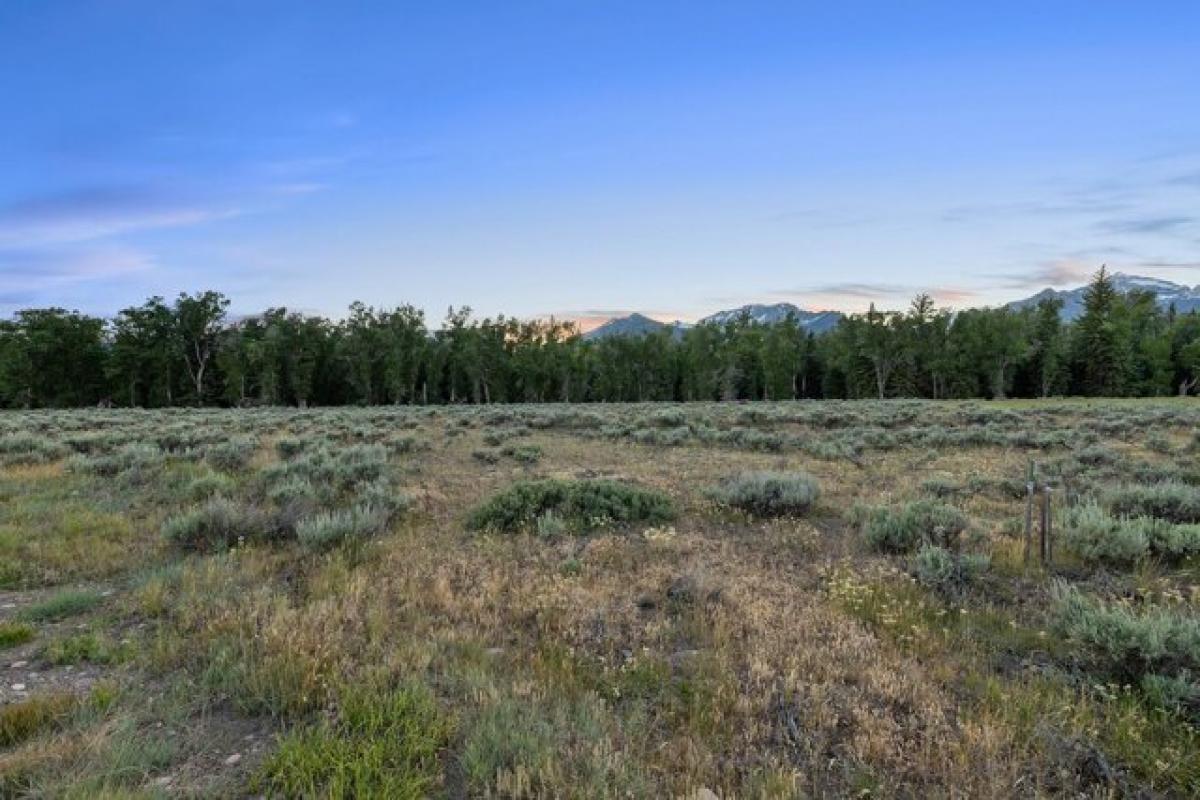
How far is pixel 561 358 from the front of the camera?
250ft

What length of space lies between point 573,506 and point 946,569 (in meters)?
4.85

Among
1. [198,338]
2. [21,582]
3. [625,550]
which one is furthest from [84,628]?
[198,338]

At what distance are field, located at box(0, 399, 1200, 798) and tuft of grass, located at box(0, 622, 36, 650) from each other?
0.06 feet

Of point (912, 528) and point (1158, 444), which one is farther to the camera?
point (1158, 444)

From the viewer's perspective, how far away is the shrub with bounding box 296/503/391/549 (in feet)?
24.1

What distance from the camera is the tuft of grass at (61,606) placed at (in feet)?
18.1

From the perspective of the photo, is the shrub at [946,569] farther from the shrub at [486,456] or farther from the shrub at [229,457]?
the shrub at [229,457]

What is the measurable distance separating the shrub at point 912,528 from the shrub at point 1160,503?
240 centimetres

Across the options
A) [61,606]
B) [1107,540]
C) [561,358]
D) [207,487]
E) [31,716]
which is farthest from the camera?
[561,358]

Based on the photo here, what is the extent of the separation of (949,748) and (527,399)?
74.6 m

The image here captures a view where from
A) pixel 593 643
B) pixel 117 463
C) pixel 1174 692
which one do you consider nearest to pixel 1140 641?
pixel 1174 692

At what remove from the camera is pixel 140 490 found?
10.6m

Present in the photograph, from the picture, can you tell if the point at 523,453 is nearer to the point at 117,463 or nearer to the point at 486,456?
the point at 486,456

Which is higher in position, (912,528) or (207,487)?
(207,487)
